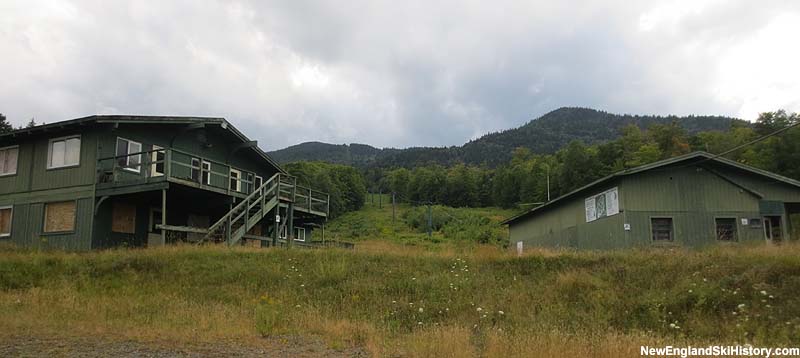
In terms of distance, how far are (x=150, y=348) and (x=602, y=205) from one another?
71.7 ft

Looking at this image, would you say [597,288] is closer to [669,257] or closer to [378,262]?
[669,257]

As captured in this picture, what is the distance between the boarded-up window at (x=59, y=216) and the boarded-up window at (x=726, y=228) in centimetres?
2607

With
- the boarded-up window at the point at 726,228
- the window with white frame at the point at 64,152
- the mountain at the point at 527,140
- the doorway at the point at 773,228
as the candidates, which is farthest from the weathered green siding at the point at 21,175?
the mountain at the point at 527,140

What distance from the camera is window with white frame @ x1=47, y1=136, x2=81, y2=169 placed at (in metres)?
24.2

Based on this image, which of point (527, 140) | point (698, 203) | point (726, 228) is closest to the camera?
point (698, 203)

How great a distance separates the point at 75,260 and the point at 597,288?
1601cm

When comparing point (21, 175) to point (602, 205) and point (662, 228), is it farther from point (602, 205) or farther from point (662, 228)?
point (662, 228)

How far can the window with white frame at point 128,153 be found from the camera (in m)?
24.0

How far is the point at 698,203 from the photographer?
25.7 metres

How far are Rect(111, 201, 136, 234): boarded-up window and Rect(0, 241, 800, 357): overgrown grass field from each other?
136 inches

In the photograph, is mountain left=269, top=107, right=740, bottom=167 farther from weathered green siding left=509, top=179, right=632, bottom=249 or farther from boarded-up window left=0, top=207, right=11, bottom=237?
boarded-up window left=0, top=207, right=11, bottom=237

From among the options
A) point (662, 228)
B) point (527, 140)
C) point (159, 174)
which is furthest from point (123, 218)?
point (527, 140)

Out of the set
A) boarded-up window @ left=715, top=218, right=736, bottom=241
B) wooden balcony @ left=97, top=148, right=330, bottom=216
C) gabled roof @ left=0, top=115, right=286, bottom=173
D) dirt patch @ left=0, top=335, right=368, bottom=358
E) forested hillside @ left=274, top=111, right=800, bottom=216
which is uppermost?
forested hillside @ left=274, top=111, right=800, bottom=216

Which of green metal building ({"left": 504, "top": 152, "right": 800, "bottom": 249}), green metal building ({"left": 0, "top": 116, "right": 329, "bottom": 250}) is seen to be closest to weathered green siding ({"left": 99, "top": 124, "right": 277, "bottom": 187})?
green metal building ({"left": 0, "top": 116, "right": 329, "bottom": 250})
